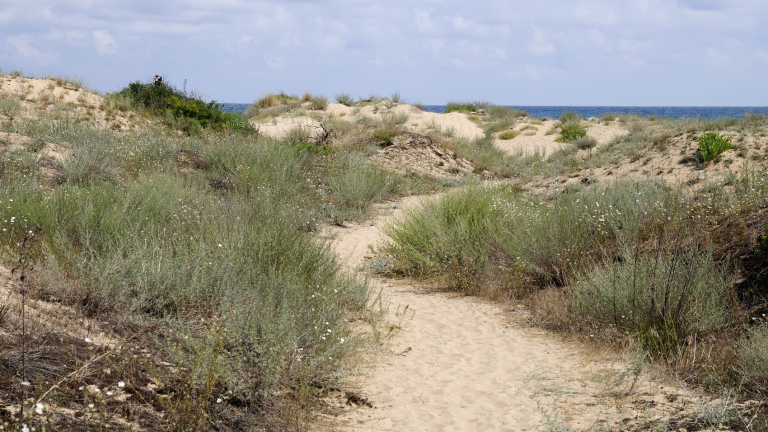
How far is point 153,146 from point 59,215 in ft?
23.6

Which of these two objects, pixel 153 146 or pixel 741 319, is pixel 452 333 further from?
pixel 153 146

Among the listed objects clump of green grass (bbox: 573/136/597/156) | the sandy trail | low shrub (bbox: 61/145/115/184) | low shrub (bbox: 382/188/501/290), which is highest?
clump of green grass (bbox: 573/136/597/156)

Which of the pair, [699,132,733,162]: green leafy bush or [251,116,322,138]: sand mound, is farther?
[251,116,322,138]: sand mound

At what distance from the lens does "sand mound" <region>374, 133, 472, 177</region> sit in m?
17.5

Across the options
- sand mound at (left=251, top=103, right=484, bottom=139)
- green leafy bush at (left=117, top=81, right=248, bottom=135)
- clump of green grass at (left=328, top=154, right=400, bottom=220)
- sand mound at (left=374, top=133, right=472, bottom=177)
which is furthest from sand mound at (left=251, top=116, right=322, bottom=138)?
clump of green grass at (left=328, top=154, right=400, bottom=220)

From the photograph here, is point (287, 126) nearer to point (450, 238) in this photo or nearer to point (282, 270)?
point (450, 238)

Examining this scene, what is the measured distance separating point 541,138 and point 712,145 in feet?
45.7

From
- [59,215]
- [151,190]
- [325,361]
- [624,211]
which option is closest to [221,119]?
[151,190]

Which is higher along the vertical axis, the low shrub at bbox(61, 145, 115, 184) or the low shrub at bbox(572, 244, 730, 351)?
the low shrub at bbox(61, 145, 115, 184)

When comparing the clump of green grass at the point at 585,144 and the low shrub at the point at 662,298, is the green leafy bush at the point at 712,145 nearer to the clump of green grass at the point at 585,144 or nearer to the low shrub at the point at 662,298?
the low shrub at the point at 662,298

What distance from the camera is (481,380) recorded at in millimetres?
5016

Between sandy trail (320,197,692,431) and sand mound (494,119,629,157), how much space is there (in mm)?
15363

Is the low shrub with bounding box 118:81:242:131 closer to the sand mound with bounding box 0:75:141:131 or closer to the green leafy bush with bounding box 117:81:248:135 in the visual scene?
the green leafy bush with bounding box 117:81:248:135

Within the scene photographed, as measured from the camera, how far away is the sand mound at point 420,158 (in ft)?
57.3
